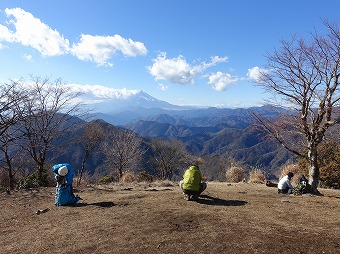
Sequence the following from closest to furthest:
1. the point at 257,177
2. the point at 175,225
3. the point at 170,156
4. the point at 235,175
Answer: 1. the point at 175,225
2. the point at 257,177
3. the point at 235,175
4. the point at 170,156

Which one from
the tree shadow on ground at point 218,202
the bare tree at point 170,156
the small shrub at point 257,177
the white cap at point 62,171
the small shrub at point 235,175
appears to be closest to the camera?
the tree shadow on ground at point 218,202

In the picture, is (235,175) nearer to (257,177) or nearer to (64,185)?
(257,177)

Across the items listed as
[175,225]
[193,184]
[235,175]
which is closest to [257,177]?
[235,175]

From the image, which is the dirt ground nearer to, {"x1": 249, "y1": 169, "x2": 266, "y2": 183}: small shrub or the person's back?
the person's back

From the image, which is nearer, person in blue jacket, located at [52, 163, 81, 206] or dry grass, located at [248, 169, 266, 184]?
person in blue jacket, located at [52, 163, 81, 206]

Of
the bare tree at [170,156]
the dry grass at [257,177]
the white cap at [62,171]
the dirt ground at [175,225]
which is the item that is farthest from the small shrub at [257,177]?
the bare tree at [170,156]

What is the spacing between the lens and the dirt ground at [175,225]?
607 cm

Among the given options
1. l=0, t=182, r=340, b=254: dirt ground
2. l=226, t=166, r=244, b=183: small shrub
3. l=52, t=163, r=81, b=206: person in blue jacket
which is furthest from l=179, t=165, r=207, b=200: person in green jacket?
l=226, t=166, r=244, b=183: small shrub

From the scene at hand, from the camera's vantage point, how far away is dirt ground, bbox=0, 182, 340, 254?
607cm

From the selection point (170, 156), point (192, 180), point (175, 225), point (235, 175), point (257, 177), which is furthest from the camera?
point (170, 156)

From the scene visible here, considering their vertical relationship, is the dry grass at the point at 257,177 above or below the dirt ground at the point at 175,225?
below

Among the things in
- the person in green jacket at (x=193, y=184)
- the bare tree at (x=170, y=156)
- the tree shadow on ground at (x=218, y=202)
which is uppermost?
the person in green jacket at (x=193, y=184)

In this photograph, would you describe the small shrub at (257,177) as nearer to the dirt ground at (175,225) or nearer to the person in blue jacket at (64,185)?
the dirt ground at (175,225)

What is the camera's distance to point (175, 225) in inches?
293
